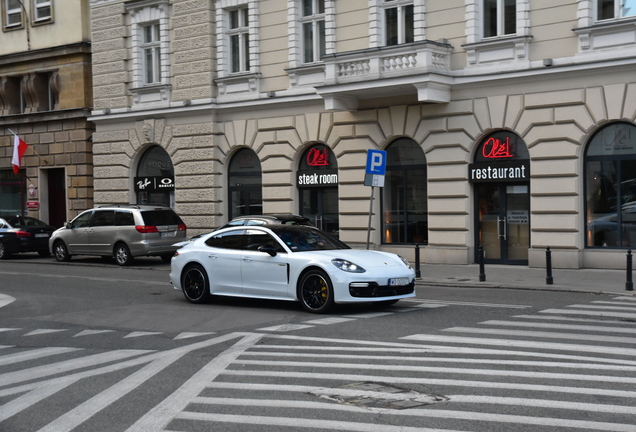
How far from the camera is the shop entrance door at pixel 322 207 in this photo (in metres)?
26.5

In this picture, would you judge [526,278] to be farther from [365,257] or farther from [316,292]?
[316,292]

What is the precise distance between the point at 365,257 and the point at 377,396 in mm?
6150

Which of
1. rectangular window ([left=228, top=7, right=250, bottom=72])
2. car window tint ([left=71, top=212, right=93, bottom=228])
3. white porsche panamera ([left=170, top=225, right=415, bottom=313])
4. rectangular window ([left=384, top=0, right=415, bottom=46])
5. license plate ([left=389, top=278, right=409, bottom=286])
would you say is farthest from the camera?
rectangular window ([left=228, top=7, right=250, bottom=72])

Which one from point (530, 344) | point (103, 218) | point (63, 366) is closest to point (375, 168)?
point (103, 218)

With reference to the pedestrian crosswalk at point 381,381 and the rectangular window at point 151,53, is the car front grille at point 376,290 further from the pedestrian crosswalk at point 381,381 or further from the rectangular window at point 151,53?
the rectangular window at point 151,53

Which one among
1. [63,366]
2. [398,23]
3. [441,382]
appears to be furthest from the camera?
[398,23]

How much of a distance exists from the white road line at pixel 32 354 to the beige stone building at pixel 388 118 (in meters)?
10.4

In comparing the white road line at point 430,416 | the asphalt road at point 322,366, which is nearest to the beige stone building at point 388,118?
the asphalt road at point 322,366

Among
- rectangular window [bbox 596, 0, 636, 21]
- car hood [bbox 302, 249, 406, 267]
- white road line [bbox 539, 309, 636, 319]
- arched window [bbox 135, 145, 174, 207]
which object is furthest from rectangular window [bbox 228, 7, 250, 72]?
white road line [bbox 539, 309, 636, 319]

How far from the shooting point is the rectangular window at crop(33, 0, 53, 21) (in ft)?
112

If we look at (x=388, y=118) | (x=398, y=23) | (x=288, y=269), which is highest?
(x=398, y=23)

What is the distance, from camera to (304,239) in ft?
47.4

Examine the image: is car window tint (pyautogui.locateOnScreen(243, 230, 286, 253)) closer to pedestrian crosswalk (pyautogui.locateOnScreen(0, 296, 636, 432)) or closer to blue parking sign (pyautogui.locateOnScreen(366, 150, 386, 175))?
pedestrian crosswalk (pyautogui.locateOnScreen(0, 296, 636, 432))

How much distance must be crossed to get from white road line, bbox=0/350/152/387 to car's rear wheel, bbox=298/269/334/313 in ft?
11.8
